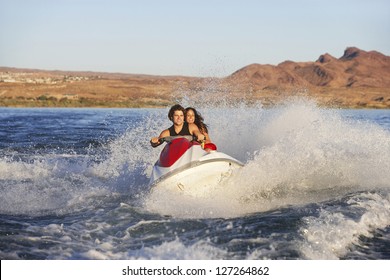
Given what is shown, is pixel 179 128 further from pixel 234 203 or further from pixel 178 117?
pixel 234 203

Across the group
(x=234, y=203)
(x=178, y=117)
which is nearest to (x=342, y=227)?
(x=234, y=203)

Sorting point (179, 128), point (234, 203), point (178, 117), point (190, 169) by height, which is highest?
point (178, 117)

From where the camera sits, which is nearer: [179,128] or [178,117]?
[178,117]

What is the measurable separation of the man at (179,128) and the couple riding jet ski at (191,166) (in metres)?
0.16

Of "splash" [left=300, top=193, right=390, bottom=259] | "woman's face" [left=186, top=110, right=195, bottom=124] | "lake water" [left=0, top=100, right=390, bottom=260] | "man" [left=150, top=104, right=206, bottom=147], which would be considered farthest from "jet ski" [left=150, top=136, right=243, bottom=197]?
"splash" [left=300, top=193, right=390, bottom=259]

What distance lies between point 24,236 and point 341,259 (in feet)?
12.7

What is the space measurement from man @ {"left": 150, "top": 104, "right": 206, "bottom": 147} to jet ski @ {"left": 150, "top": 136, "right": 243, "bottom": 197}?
357 mm

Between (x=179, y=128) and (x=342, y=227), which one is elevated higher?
(x=179, y=128)

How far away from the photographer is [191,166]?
8172 mm

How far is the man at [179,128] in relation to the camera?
8844 millimetres

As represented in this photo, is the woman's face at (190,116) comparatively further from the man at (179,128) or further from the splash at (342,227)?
the splash at (342,227)

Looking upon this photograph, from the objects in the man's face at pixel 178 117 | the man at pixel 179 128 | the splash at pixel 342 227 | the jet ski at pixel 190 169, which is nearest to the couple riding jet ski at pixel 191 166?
the jet ski at pixel 190 169

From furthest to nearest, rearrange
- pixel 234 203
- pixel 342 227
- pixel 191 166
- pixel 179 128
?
1. pixel 179 128
2. pixel 234 203
3. pixel 191 166
4. pixel 342 227

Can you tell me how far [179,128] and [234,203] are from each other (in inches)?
64.1
